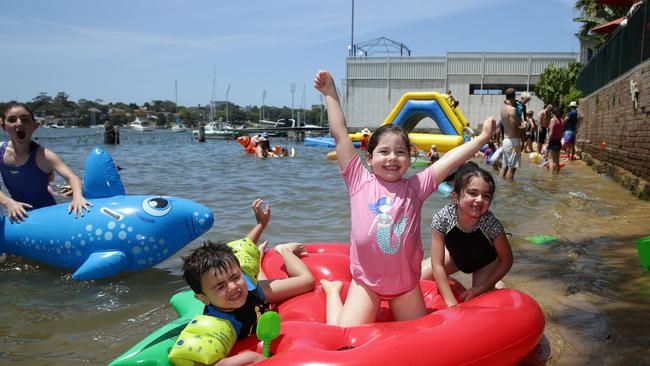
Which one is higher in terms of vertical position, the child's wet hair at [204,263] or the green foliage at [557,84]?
the green foliage at [557,84]

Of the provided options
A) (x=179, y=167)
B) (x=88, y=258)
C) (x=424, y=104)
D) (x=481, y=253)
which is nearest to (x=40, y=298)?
(x=88, y=258)

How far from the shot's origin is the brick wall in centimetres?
753

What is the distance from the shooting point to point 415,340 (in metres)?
2.23

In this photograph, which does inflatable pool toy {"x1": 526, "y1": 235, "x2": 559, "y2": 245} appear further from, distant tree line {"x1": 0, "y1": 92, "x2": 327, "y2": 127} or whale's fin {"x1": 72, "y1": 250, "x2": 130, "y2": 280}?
distant tree line {"x1": 0, "y1": 92, "x2": 327, "y2": 127}

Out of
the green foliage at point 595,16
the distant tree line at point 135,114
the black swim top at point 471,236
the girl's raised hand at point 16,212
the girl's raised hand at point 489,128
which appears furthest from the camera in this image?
the distant tree line at point 135,114

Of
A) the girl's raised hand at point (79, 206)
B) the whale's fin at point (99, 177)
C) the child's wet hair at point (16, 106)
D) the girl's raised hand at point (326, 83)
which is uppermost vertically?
the girl's raised hand at point (326, 83)

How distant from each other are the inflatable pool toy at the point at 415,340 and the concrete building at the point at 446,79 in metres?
34.6

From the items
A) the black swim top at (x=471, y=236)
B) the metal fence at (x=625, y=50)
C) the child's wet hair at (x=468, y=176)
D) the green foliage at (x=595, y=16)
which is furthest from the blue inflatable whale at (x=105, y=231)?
the green foliage at (x=595, y=16)

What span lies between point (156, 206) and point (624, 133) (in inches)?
325

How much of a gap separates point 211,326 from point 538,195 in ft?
23.2

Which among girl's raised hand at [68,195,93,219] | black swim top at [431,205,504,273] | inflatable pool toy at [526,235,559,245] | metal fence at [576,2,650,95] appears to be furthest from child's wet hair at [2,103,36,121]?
metal fence at [576,2,650,95]

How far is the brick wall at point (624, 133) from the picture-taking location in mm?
7531

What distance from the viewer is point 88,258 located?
13.1 ft

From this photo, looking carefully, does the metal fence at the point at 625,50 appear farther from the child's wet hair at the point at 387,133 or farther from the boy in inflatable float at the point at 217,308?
the boy in inflatable float at the point at 217,308
